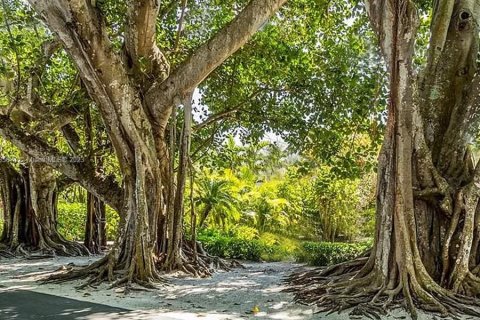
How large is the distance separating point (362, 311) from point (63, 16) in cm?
429

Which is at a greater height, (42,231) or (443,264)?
(42,231)

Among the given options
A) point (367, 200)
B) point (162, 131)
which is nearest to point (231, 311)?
point (162, 131)

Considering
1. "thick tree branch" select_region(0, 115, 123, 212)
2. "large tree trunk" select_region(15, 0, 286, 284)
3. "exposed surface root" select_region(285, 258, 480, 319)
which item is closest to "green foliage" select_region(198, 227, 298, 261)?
"large tree trunk" select_region(15, 0, 286, 284)

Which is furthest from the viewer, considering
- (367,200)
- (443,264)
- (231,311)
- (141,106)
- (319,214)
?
(319,214)

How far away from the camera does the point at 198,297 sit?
4.77 m

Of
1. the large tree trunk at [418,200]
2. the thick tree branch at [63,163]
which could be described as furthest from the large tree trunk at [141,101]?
the large tree trunk at [418,200]

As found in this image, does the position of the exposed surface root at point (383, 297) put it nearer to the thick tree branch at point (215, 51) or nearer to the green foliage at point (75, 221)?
the thick tree branch at point (215, 51)

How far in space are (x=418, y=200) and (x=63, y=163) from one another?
5.21 metres

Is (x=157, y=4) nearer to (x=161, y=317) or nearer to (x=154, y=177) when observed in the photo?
(x=154, y=177)

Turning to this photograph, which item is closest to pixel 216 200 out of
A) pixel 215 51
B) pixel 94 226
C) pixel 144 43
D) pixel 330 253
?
pixel 94 226

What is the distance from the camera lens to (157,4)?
6.23 metres

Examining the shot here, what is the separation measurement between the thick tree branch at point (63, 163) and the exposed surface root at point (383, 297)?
3.74 m

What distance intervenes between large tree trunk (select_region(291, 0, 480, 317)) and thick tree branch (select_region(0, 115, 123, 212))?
356cm

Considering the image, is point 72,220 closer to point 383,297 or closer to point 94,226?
point 94,226
